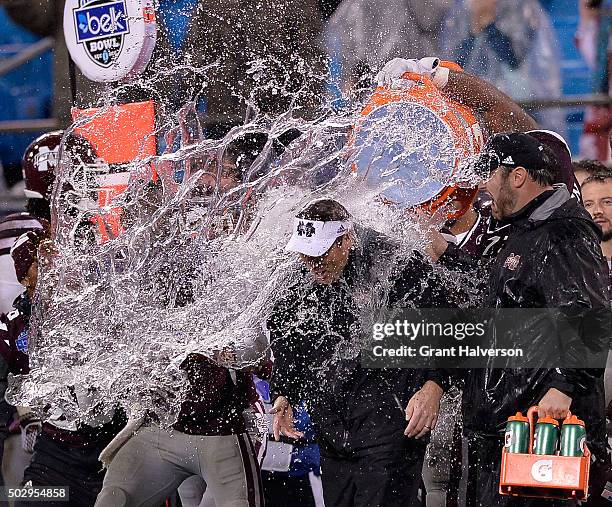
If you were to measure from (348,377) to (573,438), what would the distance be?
0.77 meters

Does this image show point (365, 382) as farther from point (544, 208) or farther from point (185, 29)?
point (185, 29)

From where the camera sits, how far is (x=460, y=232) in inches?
138

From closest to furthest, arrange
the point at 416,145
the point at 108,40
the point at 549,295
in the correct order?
1. the point at 549,295
2. the point at 416,145
3. the point at 108,40

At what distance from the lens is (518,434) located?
113 inches

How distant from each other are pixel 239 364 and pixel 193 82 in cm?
132

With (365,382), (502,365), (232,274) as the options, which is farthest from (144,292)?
(502,365)

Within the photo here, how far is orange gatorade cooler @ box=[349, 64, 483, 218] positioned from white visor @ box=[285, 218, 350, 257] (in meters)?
0.33

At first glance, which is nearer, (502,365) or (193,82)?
(502,365)

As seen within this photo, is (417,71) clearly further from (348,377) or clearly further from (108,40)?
(108,40)

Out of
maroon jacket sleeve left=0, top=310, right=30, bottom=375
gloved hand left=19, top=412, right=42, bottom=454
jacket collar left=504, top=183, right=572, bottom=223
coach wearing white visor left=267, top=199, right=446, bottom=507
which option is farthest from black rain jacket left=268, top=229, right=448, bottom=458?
gloved hand left=19, top=412, right=42, bottom=454

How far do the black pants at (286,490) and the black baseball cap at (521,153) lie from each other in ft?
4.42

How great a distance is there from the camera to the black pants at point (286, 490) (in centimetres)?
375
